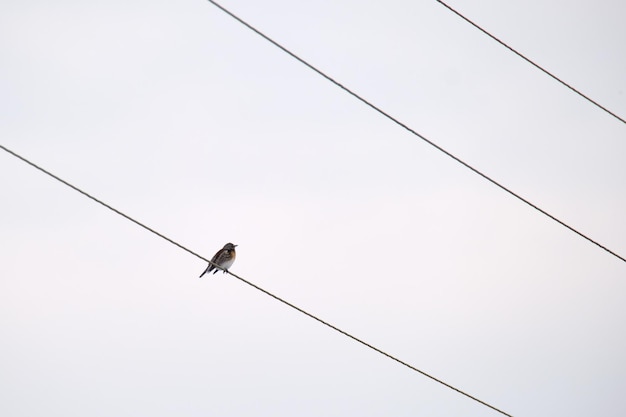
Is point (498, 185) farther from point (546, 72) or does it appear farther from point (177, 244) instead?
point (177, 244)

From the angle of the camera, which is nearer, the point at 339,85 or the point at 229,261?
the point at 339,85

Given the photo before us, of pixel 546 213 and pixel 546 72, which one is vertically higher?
pixel 546 72

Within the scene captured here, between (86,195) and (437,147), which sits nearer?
(86,195)

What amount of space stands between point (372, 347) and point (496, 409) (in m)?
1.57

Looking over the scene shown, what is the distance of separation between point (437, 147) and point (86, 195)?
3335mm

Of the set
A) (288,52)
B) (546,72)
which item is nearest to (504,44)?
(546,72)

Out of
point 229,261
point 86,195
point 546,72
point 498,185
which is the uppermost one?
point 229,261

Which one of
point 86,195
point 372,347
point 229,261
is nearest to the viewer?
point 86,195

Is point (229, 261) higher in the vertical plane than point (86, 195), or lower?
higher

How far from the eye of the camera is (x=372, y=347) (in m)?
11.3

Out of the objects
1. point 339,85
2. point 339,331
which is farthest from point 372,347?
point 339,85

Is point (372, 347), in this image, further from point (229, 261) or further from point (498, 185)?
point (229, 261)

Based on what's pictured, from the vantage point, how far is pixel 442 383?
1151 cm

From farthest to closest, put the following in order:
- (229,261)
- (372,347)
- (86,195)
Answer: (229,261), (372,347), (86,195)
